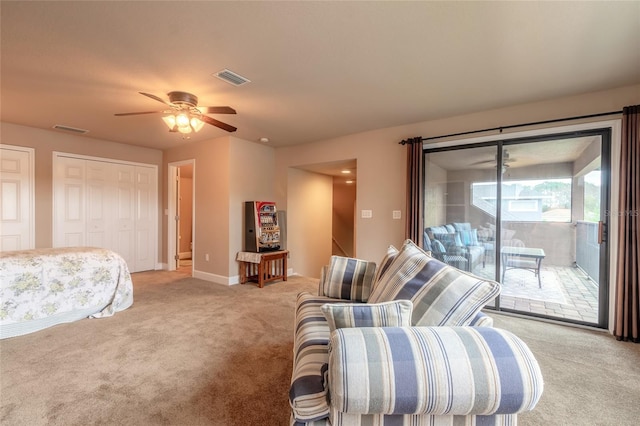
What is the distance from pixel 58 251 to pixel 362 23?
3.80 m

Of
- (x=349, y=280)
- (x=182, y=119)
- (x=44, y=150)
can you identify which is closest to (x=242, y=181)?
(x=182, y=119)

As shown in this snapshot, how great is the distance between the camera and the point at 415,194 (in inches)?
145

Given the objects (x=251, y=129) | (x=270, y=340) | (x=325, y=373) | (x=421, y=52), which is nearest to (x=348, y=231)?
(x=251, y=129)

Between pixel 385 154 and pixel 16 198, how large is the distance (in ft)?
17.7

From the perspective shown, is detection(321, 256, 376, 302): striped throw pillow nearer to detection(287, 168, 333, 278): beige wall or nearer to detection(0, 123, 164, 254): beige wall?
detection(287, 168, 333, 278): beige wall

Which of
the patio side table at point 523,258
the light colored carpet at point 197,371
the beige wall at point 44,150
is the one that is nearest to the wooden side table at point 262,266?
Result: the light colored carpet at point 197,371

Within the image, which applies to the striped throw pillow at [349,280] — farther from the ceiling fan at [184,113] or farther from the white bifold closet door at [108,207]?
the white bifold closet door at [108,207]

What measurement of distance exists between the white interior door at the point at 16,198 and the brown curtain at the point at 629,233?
A: 24.1ft

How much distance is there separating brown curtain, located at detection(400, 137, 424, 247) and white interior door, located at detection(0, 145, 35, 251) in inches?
218

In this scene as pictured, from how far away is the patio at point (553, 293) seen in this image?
2.99 m

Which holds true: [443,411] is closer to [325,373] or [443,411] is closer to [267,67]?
[325,373]

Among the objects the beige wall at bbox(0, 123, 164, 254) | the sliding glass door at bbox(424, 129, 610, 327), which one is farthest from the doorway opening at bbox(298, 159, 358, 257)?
the beige wall at bbox(0, 123, 164, 254)

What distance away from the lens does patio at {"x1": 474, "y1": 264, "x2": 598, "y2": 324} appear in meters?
2.99

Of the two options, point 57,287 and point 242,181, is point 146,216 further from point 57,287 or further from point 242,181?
point 57,287
